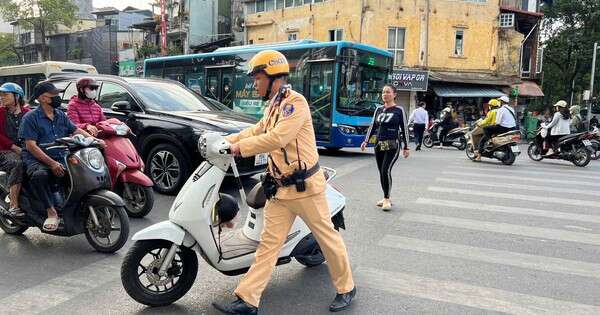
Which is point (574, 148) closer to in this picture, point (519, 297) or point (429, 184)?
point (429, 184)

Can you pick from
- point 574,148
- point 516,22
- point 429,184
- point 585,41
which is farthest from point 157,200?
point 585,41

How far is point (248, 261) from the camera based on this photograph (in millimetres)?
3547

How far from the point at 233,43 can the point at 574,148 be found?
24492 mm

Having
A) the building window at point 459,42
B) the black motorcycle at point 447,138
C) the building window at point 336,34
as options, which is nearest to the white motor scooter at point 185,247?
the black motorcycle at point 447,138

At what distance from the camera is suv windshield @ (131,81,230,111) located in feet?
25.1

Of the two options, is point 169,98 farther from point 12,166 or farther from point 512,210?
point 512,210

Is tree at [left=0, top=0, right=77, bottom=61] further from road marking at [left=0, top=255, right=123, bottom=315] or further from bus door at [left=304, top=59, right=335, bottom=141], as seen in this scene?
road marking at [left=0, top=255, right=123, bottom=315]

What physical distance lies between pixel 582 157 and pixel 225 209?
1110 centimetres

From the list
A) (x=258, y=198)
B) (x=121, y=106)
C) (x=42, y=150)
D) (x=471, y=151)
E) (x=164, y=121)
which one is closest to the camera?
(x=258, y=198)

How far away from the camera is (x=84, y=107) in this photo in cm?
621

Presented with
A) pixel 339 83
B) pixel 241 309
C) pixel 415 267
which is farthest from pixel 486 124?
pixel 241 309

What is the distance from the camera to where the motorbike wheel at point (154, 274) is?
335cm

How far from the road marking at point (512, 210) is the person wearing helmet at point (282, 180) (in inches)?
156

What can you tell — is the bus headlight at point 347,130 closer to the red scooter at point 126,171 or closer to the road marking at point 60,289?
the red scooter at point 126,171
